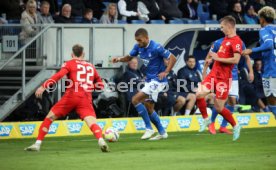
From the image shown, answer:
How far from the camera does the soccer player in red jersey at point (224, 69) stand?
15.8 metres

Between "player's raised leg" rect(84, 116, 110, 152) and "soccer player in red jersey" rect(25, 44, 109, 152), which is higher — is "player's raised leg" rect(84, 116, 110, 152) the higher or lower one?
the lower one

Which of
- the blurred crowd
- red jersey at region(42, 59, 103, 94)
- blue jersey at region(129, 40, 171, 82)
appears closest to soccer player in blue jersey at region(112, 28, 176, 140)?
blue jersey at region(129, 40, 171, 82)

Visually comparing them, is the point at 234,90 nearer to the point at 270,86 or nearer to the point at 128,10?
the point at 270,86

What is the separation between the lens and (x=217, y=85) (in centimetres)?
1603

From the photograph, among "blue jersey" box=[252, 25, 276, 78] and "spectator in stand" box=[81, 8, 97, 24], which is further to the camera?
"spectator in stand" box=[81, 8, 97, 24]

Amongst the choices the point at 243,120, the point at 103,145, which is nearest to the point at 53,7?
the point at 243,120

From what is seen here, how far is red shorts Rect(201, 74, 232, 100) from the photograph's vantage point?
628 inches

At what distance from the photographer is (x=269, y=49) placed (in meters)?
14.6

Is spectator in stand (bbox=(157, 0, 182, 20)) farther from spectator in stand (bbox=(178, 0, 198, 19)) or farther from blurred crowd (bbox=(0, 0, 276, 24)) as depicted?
spectator in stand (bbox=(178, 0, 198, 19))

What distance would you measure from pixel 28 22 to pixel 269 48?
23.3ft

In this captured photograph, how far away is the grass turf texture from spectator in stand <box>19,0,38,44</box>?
3.01 m

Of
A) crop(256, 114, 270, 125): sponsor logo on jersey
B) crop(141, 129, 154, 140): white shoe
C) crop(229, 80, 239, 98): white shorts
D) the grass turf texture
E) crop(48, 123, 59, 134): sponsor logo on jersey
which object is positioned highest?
crop(229, 80, 239, 98): white shorts

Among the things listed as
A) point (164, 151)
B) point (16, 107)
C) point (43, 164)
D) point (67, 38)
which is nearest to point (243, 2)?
point (67, 38)

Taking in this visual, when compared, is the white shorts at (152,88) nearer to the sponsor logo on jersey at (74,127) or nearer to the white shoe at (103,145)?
the sponsor logo on jersey at (74,127)
